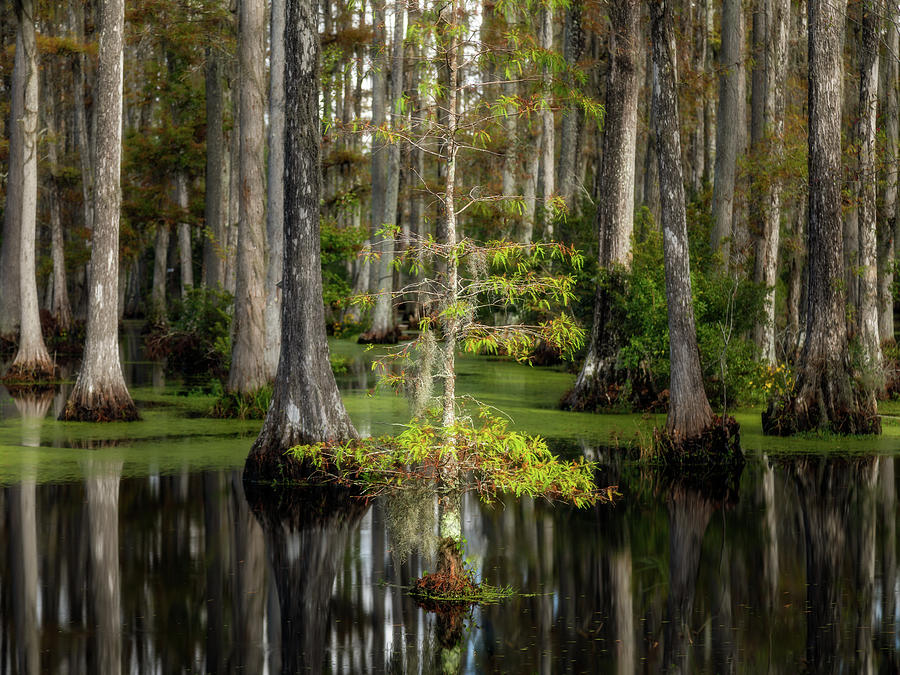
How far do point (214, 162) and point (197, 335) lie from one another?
17.5ft

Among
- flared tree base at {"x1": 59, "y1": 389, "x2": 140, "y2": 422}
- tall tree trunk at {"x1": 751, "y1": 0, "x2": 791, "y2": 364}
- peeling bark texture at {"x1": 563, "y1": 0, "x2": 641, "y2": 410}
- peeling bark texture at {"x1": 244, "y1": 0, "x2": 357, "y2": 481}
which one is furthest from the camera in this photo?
tall tree trunk at {"x1": 751, "y1": 0, "x2": 791, "y2": 364}

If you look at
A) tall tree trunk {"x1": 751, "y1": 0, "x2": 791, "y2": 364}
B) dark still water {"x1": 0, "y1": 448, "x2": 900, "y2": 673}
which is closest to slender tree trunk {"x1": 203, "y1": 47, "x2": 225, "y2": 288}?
tall tree trunk {"x1": 751, "y1": 0, "x2": 791, "y2": 364}

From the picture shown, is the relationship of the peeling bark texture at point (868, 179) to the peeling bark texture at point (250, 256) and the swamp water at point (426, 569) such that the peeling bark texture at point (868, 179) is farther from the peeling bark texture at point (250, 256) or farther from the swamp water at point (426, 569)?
the peeling bark texture at point (250, 256)

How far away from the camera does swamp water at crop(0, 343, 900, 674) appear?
6.22 metres

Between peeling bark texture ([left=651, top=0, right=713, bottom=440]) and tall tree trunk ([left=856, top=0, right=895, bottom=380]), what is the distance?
537cm

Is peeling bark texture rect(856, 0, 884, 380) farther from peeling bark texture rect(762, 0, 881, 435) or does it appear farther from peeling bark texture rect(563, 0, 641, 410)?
peeling bark texture rect(563, 0, 641, 410)

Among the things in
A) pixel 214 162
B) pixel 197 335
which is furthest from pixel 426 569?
pixel 214 162

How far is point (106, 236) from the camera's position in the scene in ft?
53.0

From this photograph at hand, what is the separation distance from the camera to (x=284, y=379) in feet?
37.2

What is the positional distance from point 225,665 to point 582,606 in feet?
7.91

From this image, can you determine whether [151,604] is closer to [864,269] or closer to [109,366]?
[109,366]

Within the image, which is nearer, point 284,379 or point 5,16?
point 284,379

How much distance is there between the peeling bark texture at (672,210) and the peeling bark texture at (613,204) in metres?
3.73

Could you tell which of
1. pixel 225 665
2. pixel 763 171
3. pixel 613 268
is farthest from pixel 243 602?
pixel 763 171
